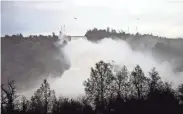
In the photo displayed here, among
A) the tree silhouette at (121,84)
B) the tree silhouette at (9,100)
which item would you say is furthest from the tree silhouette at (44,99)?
the tree silhouette at (121,84)

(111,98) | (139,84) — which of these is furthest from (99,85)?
(139,84)

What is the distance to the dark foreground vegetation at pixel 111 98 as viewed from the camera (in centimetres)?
5797

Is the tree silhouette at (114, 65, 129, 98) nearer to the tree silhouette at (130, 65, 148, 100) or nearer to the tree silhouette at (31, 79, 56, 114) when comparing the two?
the tree silhouette at (130, 65, 148, 100)

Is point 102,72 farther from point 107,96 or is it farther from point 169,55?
point 169,55

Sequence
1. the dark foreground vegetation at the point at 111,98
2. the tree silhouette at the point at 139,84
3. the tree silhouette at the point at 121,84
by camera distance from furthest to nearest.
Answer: the tree silhouette at the point at 139,84 < the tree silhouette at the point at 121,84 < the dark foreground vegetation at the point at 111,98

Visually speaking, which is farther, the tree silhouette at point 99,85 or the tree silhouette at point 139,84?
the tree silhouette at point 139,84

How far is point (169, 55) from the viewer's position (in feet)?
306

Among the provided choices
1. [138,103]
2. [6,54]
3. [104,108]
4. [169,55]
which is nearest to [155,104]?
[138,103]

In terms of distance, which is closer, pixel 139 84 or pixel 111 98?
pixel 111 98

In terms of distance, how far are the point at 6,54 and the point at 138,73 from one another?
153 feet

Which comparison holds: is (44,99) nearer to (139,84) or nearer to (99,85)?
(99,85)

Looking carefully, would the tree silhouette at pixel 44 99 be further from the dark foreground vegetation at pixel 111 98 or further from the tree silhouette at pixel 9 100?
the tree silhouette at pixel 9 100

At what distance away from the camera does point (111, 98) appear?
61.7m

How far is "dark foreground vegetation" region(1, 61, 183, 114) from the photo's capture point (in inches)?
2282
